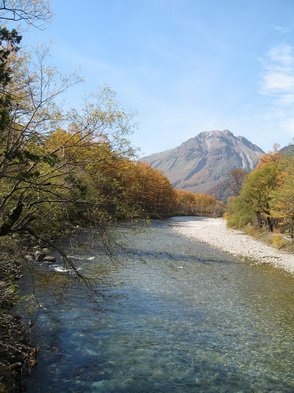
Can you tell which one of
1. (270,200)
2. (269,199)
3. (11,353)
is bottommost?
(11,353)

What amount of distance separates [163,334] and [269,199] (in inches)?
1653

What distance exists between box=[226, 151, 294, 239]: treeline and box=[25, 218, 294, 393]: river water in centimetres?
1565

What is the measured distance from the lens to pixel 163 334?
14.4 metres

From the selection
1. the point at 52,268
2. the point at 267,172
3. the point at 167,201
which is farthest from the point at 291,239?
the point at 167,201

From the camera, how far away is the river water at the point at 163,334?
10.9 meters

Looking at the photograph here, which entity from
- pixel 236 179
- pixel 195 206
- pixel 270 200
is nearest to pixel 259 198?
pixel 270 200

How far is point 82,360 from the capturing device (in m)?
11.9

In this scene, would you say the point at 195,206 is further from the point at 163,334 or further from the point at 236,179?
the point at 163,334

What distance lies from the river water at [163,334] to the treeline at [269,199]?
1565 centimetres

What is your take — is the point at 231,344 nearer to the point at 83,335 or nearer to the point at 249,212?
the point at 83,335

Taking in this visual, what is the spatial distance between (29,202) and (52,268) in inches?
621

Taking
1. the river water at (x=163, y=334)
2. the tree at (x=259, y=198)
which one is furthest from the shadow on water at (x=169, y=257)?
the tree at (x=259, y=198)

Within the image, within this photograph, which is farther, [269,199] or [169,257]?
[269,199]

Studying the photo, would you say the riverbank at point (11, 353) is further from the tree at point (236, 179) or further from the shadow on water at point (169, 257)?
the tree at point (236, 179)
